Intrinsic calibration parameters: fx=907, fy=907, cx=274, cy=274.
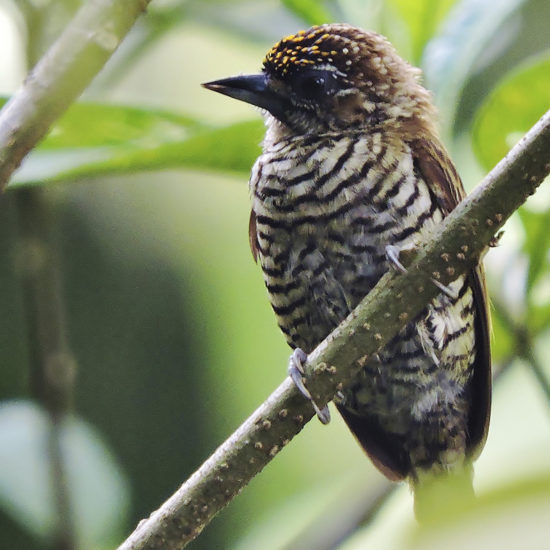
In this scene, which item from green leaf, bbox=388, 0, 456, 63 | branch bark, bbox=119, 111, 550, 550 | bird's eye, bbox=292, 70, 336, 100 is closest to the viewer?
branch bark, bbox=119, 111, 550, 550

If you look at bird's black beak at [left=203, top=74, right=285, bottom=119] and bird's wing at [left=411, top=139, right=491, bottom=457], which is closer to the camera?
bird's wing at [left=411, top=139, right=491, bottom=457]

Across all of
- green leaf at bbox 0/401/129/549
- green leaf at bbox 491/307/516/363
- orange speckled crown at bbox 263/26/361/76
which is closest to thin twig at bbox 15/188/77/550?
green leaf at bbox 0/401/129/549

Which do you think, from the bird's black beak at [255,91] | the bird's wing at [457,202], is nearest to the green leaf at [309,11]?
the bird's black beak at [255,91]

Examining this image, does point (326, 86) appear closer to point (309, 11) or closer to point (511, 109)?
point (309, 11)

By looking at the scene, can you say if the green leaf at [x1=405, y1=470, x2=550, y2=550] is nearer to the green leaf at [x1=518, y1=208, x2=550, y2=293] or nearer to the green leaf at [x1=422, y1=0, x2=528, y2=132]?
the green leaf at [x1=518, y1=208, x2=550, y2=293]

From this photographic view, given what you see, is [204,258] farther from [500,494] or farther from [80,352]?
[500,494]

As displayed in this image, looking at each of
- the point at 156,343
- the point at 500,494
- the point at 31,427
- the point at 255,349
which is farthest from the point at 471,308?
the point at 156,343

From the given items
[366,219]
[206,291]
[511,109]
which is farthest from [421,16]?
[206,291]

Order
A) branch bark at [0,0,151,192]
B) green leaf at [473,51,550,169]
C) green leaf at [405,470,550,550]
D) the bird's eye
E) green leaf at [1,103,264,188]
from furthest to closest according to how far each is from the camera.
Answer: the bird's eye < green leaf at [473,51,550,169] < green leaf at [1,103,264,188] < branch bark at [0,0,151,192] < green leaf at [405,470,550,550]
